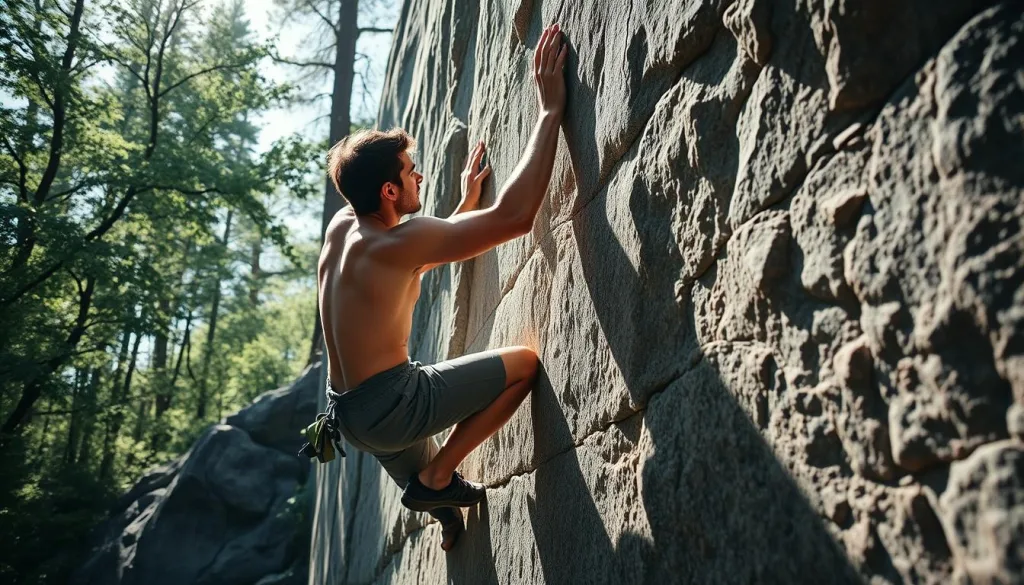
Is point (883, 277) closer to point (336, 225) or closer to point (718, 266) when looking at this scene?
point (718, 266)

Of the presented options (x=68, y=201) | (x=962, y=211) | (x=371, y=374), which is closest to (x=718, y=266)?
(x=962, y=211)

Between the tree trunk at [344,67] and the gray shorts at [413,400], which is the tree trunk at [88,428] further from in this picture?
the gray shorts at [413,400]

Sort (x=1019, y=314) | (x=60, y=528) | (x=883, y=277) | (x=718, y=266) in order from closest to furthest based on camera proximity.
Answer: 1. (x=1019, y=314)
2. (x=883, y=277)
3. (x=718, y=266)
4. (x=60, y=528)

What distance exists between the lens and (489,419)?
2598mm

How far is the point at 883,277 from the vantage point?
92 centimetres

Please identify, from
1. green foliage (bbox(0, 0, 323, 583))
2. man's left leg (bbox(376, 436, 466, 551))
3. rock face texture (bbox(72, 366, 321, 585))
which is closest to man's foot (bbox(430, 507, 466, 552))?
man's left leg (bbox(376, 436, 466, 551))

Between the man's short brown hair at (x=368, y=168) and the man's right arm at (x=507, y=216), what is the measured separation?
277 millimetres

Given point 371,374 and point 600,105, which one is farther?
point 371,374

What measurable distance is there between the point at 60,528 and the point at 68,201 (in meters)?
6.34

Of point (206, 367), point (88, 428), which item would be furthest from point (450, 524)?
point (206, 367)

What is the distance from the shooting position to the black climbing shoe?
2.74 metres

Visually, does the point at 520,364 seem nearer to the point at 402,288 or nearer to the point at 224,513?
the point at 402,288

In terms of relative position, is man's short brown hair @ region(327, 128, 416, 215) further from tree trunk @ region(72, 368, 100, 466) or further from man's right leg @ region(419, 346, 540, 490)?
tree trunk @ region(72, 368, 100, 466)

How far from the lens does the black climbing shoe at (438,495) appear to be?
2736mm
